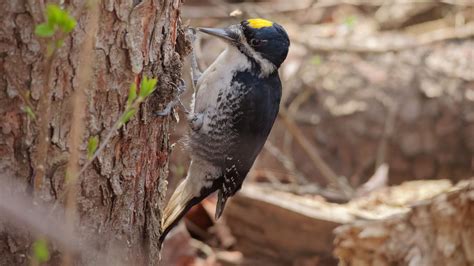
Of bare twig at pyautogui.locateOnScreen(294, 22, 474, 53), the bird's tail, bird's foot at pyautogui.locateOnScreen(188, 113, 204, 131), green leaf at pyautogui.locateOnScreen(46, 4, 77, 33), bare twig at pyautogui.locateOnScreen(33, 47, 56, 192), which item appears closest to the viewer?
green leaf at pyautogui.locateOnScreen(46, 4, 77, 33)

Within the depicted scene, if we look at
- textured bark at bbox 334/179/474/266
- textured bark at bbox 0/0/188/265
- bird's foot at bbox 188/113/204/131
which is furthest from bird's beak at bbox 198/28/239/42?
textured bark at bbox 334/179/474/266

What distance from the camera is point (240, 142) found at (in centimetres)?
414

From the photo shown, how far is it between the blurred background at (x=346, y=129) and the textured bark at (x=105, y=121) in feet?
7.40

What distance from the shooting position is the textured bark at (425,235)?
4.25 m

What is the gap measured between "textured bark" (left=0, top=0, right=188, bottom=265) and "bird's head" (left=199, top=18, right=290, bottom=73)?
71 centimetres

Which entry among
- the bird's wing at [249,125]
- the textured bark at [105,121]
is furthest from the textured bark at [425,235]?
the textured bark at [105,121]

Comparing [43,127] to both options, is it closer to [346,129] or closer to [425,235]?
[425,235]

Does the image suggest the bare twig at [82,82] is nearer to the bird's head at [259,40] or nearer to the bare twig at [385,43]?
the bird's head at [259,40]

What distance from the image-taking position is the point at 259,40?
4.05 metres

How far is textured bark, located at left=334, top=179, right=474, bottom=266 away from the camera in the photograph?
4254 mm

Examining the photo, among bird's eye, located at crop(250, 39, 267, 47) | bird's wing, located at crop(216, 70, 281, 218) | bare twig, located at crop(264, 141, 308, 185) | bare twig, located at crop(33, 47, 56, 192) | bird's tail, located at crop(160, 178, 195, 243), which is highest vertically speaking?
bare twig, located at crop(33, 47, 56, 192)

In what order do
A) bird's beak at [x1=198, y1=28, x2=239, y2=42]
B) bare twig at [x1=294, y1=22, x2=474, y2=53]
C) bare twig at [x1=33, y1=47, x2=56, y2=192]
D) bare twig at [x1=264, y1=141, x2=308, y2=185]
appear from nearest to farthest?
1. bare twig at [x1=33, y1=47, x2=56, y2=192]
2. bird's beak at [x1=198, y1=28, x2=239, y2=42]
3. bare twig at [x1=264, y1=141, x2=308, y2=185]
4. bare twig at [x1=294, y1=22, x2=474, y2=53]

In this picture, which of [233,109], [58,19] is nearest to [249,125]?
[233,109]

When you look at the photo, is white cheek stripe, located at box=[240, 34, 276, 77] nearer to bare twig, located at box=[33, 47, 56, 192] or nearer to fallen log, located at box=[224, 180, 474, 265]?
fallen log, located at box=[224, 180, 474, 265]
